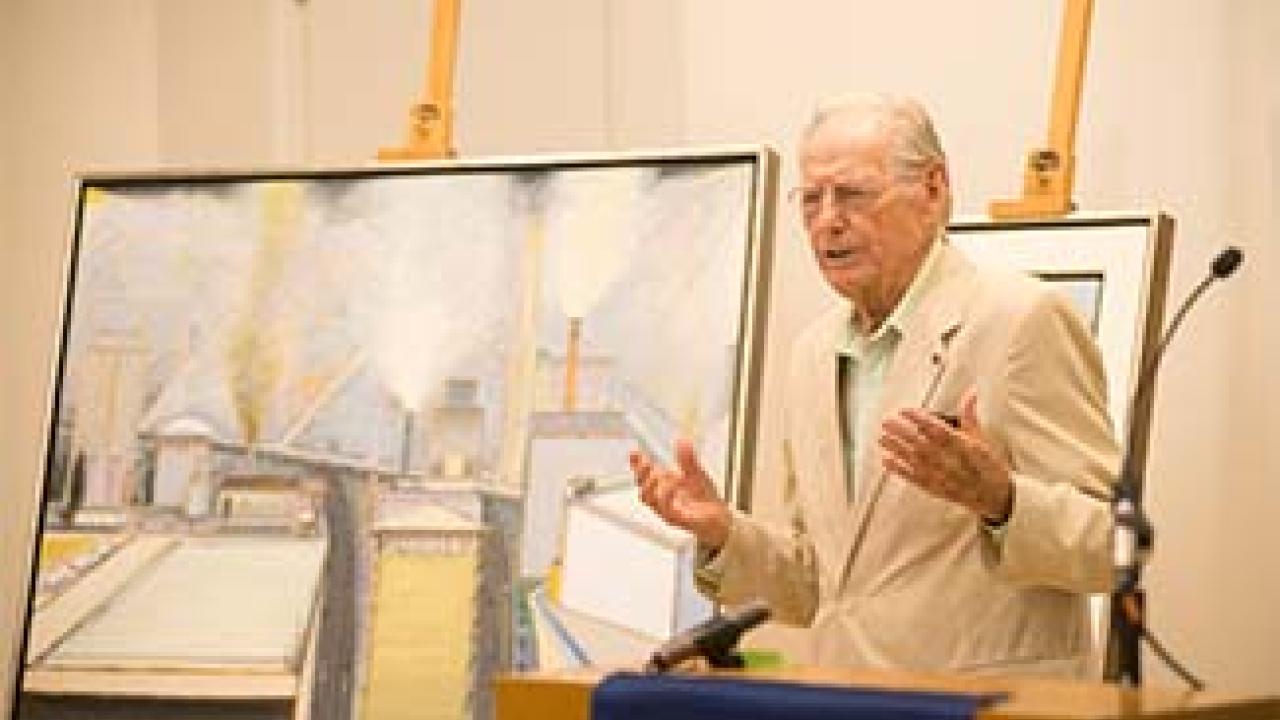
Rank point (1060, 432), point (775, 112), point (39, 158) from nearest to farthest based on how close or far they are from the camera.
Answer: point (1060, 432) < point (775, 112) < point (39, 158)

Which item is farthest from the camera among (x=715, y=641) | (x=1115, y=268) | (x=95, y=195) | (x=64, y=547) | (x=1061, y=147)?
(x=95, y=195)

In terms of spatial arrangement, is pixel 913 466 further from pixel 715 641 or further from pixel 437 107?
pixel 437 107

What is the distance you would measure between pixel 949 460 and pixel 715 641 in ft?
1.60

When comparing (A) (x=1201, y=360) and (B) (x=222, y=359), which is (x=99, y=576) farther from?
(A) (x=1201, y=360)

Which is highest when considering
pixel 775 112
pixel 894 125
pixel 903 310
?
pixel 775 112

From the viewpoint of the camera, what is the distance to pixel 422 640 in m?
3.16

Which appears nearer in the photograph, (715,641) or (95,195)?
(715,641)

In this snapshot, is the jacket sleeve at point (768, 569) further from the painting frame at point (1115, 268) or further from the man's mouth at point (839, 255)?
the painting frame at point (1115, 268)

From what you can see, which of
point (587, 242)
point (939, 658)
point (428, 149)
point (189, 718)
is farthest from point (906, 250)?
point (189, 718)

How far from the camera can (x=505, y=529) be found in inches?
124

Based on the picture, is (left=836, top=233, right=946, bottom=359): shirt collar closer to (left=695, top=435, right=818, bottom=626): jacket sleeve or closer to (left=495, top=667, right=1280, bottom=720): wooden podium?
(left=695, top=435, right=818, bottom=626): jacket sleeve

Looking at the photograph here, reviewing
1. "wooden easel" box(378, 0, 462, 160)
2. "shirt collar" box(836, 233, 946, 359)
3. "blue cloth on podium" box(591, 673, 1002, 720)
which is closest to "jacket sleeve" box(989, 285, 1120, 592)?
"shirt collar" box(836, 233, 946, 359)

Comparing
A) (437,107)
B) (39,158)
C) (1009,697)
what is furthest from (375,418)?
(1009,697)

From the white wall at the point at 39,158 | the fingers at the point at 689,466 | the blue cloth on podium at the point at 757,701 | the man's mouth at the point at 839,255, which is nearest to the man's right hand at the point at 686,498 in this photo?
the fingers at the point at 689,466
